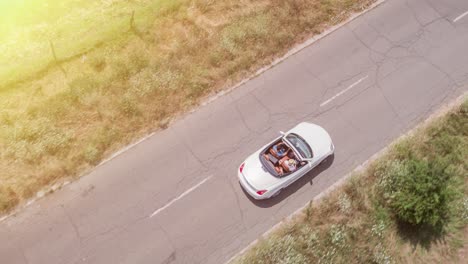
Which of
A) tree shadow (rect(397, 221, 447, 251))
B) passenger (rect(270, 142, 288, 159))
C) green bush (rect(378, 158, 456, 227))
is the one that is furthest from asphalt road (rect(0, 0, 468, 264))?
tree shadow (rect(397, 221, 447, 251))

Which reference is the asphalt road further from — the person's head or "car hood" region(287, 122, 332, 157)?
the person's head

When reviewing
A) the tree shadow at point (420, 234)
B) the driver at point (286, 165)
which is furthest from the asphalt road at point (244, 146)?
the tree shadow at point (420, 234)

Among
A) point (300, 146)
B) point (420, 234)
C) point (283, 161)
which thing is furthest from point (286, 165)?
point (420, 234)

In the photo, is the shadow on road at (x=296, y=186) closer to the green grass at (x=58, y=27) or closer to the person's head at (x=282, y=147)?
the person's head at (x=282, y=147)

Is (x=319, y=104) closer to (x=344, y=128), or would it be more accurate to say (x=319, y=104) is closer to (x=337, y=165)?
(x=344, y=128)

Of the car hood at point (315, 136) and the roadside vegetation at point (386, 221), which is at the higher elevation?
the car hood at point (315, 136)

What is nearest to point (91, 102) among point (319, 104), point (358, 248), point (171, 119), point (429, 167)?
point (171, 119)

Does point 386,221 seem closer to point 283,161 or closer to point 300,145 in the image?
point 300,145
